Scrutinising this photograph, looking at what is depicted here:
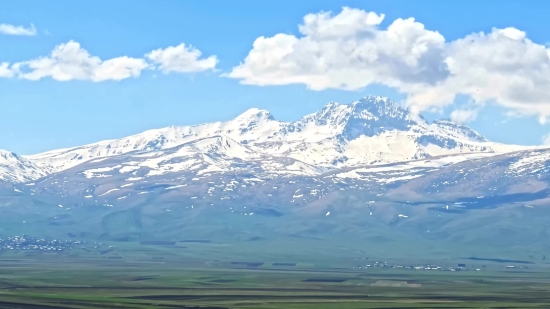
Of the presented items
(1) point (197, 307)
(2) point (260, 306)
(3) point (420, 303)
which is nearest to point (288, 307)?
(2) point (260, 306)

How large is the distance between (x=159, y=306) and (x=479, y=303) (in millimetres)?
63854

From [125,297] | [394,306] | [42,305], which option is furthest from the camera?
[125,297]

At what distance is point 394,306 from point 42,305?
63763 millimetres

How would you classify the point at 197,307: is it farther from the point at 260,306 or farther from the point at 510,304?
the point at 510,304

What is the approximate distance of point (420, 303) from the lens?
196 m

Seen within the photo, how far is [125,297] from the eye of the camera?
199 metres

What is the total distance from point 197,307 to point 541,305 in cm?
6668

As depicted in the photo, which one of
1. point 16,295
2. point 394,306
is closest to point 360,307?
point 394,306

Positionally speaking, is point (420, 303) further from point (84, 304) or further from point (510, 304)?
point (84, 304)

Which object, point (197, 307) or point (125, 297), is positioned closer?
point (197, 307)

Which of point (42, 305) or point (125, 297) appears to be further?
point (125, 297)

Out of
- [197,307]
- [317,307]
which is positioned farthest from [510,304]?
[197,307]

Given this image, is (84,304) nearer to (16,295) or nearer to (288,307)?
(16,295)

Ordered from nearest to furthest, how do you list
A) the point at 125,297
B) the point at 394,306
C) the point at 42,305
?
the point at 42,305 → the point at 394,306 → the point at 125,297
